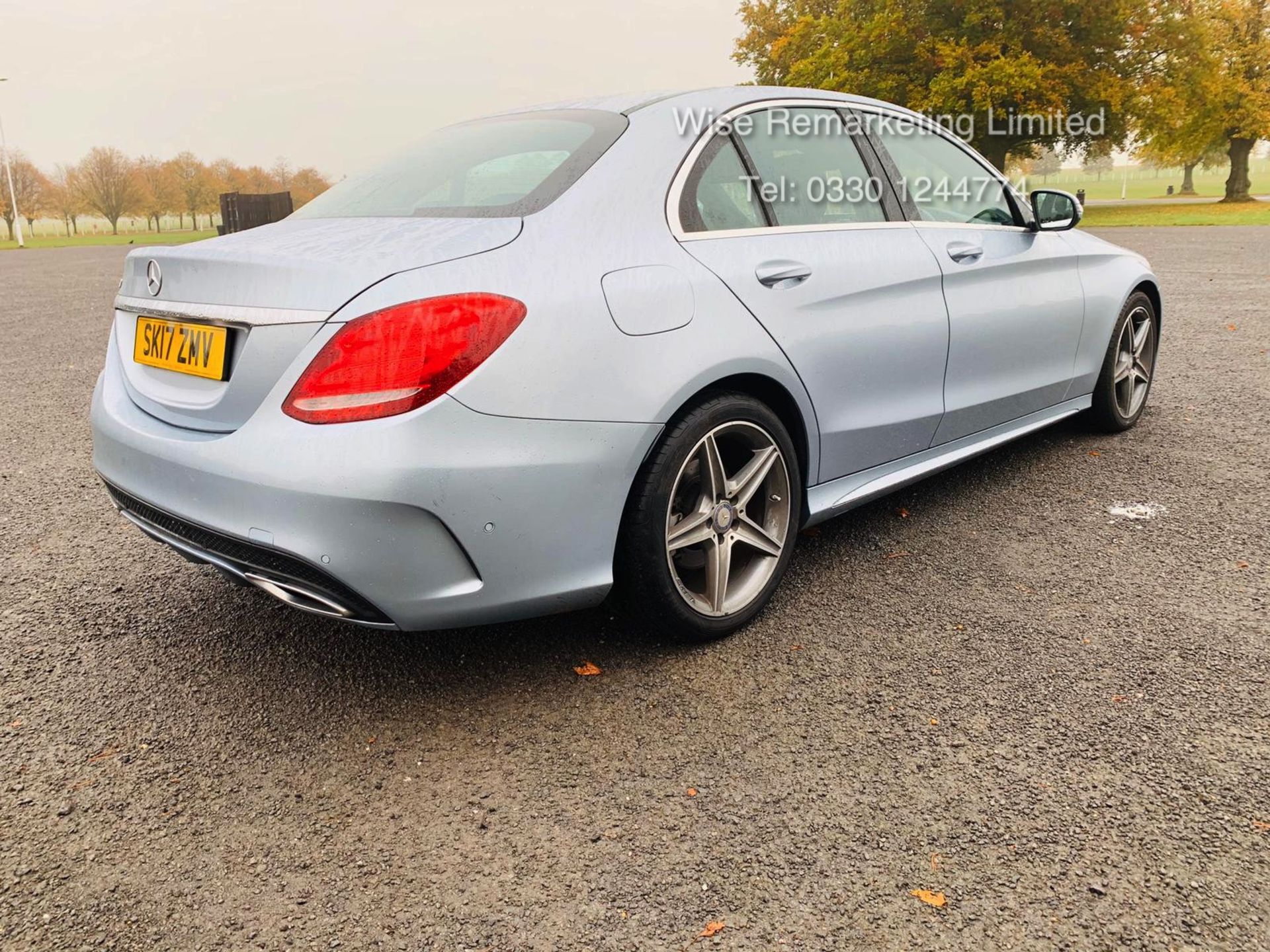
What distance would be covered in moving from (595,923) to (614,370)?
1215 millimetres

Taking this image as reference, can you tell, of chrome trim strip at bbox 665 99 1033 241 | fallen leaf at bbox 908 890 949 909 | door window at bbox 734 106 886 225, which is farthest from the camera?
door window at bbox 734 106 886 225

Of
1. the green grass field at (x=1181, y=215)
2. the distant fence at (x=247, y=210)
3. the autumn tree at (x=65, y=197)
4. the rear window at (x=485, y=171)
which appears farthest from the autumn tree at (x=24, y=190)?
the rear window at (x=485, y=171)

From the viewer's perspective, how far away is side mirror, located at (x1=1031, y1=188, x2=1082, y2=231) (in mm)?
4008

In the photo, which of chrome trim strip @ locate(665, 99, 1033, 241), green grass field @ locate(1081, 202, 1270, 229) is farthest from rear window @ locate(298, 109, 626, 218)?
green grass field @ locate(1081, 202, 1270, 229)

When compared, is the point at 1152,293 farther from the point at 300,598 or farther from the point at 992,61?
the point at 992,61

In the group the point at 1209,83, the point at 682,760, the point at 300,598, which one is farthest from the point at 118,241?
the point at 682,760

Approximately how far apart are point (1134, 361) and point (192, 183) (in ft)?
333

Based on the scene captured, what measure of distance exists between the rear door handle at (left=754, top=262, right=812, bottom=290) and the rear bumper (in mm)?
656

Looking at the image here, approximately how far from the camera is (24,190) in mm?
78750

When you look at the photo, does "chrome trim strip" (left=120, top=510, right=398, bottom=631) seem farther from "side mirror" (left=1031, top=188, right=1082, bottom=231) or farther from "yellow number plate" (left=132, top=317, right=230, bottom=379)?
"side mirror" (left=1031, top=188, right=1082, bottom=231)

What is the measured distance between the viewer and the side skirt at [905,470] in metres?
3.11

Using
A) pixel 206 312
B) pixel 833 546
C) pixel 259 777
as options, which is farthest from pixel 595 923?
pixel 833 546

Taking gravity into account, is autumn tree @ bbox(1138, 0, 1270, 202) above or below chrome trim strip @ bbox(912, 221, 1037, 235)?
above

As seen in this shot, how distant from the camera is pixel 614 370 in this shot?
2309 mm
